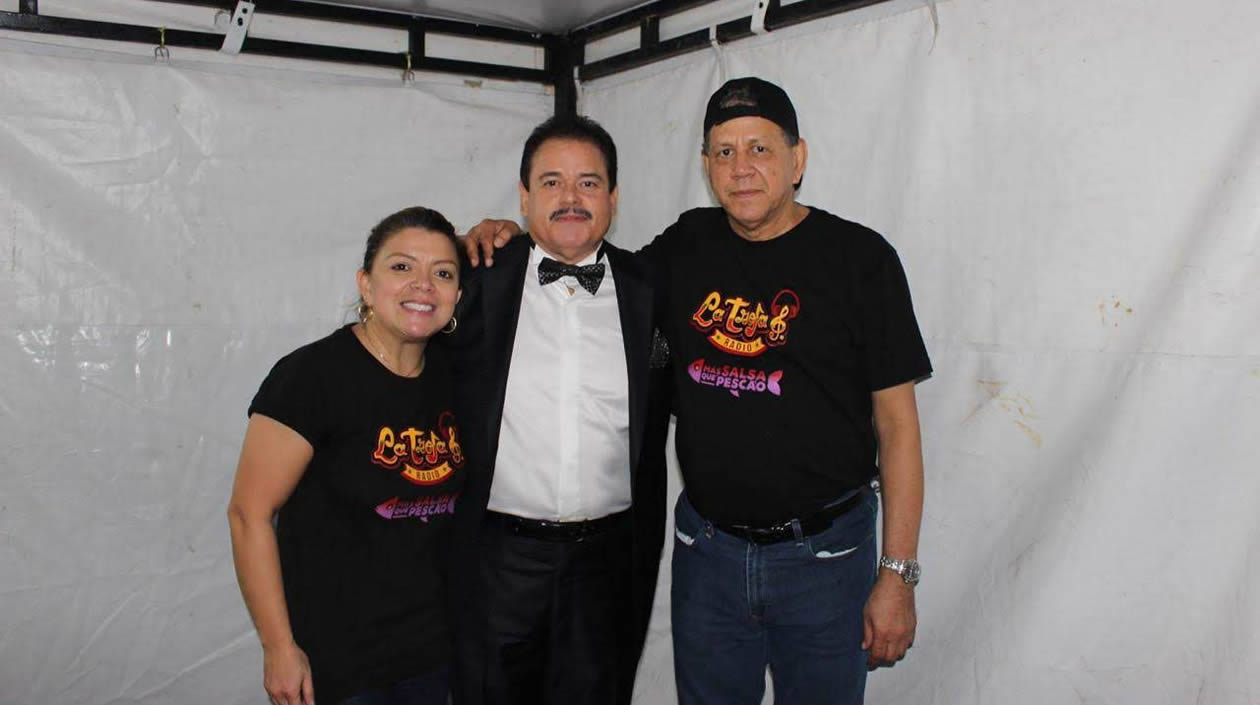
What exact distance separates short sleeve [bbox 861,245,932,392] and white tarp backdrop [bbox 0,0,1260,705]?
33cm

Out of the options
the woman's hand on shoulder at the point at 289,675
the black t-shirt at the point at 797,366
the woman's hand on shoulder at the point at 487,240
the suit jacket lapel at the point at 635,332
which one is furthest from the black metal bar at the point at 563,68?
the woman's hand on shoulder at the point at 289,675

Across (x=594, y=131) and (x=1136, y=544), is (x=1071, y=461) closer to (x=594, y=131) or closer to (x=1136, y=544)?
(x=1136, y=544)

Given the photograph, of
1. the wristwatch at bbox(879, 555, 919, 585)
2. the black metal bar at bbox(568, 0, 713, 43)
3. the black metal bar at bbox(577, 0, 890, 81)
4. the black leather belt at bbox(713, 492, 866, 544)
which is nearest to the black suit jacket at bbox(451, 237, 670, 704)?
the black leather belt at bbox(713, 492, 866, 544)

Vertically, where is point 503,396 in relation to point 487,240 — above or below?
below

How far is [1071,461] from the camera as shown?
190 cm

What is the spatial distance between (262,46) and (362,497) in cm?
185

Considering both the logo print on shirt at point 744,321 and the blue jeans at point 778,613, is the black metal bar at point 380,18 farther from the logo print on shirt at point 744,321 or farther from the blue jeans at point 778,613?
the blue jeans at point 778,613

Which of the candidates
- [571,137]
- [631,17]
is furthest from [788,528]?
[631,17]

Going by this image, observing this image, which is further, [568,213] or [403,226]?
[568,213]

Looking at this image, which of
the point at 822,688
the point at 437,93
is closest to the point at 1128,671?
the point at 822,688

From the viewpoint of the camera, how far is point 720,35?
2.72m

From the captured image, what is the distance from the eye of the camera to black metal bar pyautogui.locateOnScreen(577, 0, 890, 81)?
2377 mm

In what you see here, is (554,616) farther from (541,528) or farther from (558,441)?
(558,441)

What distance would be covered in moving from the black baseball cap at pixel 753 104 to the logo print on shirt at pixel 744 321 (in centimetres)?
37
